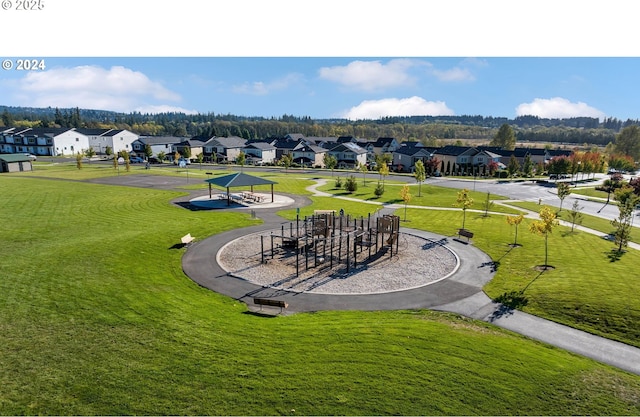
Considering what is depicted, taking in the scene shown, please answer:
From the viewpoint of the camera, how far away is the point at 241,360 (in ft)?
42.1

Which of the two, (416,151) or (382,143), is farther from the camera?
(382,143)

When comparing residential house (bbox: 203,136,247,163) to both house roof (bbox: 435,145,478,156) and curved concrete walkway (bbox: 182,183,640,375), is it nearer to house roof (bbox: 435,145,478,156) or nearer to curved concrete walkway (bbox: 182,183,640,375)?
house roof (bbox: 435,145,478,156)

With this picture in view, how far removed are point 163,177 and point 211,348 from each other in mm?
59648

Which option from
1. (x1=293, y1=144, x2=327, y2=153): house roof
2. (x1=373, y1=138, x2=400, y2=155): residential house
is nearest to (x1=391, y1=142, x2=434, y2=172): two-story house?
(x1=373, y1=138, x2=400, y2=155): residential house

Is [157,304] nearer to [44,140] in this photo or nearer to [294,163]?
[294,163]

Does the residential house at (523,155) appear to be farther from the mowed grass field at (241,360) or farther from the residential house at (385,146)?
the mowed grass field at (241,360)

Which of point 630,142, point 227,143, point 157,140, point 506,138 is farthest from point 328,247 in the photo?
point 630,142

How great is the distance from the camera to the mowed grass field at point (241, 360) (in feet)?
35.3

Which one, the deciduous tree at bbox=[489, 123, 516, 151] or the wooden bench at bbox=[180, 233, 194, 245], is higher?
the deciduous tree at bbox=[489, 123, 516, 151]

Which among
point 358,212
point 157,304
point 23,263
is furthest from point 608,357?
point 23,263

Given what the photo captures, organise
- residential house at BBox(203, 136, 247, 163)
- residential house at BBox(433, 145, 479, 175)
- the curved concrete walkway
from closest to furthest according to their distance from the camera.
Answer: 1. the curved concrete walkway
2. residential house at BBox(433, 145, 479, 175)
3. residential house at BBox(203, 136, 247, 163)

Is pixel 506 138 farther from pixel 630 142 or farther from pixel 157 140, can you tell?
pixel 157 140

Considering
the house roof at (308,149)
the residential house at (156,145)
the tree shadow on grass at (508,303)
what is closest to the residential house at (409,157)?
the house roof at (308,149)

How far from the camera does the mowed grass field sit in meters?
10.8
